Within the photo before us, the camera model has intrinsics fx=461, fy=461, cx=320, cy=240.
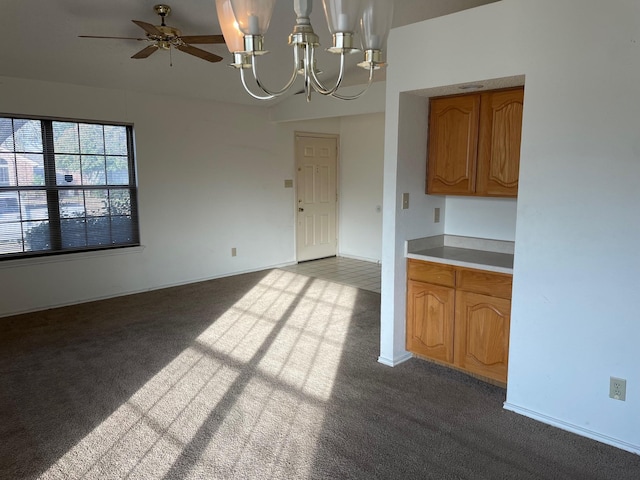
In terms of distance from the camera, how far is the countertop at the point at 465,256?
2.98 metres

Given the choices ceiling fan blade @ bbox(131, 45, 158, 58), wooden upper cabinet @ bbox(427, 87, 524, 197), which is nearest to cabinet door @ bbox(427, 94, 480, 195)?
wooden upper cabinet @ bbox(427, 87, 524, 197)

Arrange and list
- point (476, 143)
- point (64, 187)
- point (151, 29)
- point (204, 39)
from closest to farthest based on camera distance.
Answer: point (476, 143)
point (151, 29)
point (204, 39)
point (64, 187)

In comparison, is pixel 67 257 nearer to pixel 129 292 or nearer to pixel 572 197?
pixel 129 292

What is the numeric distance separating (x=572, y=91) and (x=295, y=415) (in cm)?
236

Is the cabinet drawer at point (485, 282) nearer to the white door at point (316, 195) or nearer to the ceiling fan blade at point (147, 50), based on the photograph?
the ceiling fan blade at point (147, 50)

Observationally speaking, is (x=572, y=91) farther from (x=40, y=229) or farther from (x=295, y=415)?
(x=40, y=229)

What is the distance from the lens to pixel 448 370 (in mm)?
3354

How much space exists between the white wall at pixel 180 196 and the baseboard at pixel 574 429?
169 inches

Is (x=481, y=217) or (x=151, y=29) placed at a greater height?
(x=151, y=29)

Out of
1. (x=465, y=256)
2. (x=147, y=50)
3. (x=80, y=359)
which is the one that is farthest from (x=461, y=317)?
(x=147, y=50)

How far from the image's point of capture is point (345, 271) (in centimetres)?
661

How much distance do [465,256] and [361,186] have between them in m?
4.18

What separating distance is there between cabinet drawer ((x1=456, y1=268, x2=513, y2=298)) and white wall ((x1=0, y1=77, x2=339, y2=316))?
150 inches

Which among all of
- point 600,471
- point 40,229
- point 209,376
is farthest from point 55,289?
point 600,471
